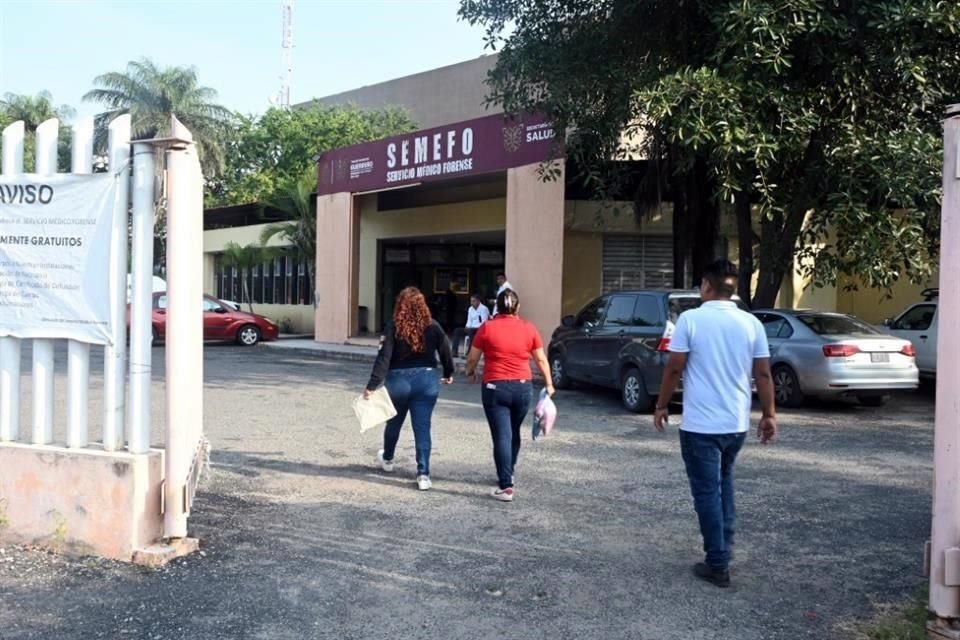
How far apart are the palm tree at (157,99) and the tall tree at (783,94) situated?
28332 millimetres

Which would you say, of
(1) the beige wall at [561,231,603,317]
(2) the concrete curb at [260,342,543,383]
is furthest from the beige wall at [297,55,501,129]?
(1) the beige wall at [561,231,603,317]

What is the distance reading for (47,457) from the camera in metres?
5.73

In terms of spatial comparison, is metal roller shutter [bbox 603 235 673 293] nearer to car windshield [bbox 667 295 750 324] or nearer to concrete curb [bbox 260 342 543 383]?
concrete curb [bbox 260 342 543 383]

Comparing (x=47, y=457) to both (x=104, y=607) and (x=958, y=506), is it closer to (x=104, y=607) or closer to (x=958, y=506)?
(x=104, y=607)

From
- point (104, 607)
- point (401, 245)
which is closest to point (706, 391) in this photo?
point (104, 607)

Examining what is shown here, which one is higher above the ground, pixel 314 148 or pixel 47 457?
pixel 314 148

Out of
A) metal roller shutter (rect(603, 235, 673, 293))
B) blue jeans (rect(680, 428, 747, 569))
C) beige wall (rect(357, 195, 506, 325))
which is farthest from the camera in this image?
beige wall (rect(357, 195, 506, 325))

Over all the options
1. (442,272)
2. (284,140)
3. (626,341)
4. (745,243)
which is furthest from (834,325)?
(284,140)

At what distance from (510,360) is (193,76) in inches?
1492

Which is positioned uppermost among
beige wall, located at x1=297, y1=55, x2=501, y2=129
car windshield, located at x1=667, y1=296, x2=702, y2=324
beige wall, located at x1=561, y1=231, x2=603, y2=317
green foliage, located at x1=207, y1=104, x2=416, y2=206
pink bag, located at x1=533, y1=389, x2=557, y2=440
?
beige wall, located at x1=297, y1=55, x2=501, y2=129

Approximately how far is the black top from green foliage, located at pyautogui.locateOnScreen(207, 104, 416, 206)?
33780mm

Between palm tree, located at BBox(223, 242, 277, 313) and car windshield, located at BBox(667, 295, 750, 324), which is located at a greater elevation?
palm tree, located at BBox(223, 242, 277, 313)

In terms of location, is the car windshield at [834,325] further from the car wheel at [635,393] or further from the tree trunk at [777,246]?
the car wheel at [635,393]

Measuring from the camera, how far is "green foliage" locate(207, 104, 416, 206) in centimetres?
4139
